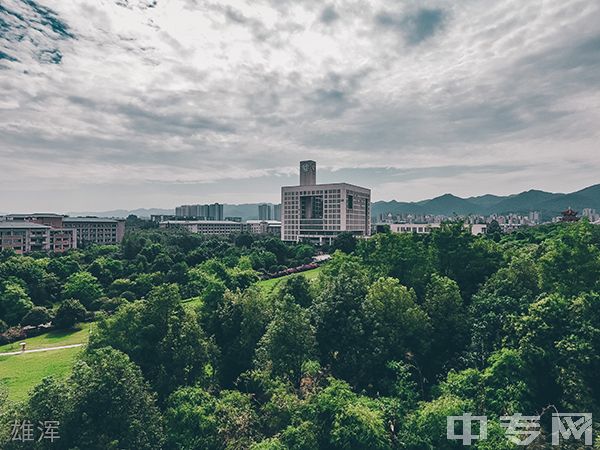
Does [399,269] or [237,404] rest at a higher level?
[399,269]

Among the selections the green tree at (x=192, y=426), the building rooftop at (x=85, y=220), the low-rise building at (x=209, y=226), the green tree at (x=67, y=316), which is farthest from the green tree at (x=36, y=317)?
the low-rise building at (x=209, y=226)

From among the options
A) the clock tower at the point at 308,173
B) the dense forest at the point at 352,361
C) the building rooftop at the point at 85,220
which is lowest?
the dense forest at the point at 352,361

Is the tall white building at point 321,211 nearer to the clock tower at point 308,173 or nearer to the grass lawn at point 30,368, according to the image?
the clock tower at point 308,173

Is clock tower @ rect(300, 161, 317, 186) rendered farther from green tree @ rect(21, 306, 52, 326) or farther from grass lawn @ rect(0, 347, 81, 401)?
grass lawn @ rect(0, 347, 81, 401)

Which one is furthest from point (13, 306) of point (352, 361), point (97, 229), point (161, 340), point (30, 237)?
point (97, 229)

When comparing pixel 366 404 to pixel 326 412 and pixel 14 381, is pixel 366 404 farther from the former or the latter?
pixel 14 381

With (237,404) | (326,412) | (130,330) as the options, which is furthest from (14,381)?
(326,412)
